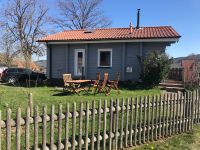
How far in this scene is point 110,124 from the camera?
6.09 m

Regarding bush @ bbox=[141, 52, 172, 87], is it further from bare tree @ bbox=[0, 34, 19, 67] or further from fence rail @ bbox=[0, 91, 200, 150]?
bare tree @ bbox=[0, 34, 19, 67]

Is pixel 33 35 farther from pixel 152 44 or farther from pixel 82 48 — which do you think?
pixel 152 44

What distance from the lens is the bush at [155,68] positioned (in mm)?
18703

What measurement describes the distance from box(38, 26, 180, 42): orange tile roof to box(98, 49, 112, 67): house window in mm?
1033

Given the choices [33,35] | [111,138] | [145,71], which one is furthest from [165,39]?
[33,35]

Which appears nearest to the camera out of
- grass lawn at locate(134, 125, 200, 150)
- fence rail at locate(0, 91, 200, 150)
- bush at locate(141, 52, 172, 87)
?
fence rail at locate(0, 91, 200, 150)

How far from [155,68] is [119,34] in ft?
15.7

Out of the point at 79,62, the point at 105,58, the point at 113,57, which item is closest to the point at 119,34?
the point at 113,57

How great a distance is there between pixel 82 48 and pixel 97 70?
2028 millimetres

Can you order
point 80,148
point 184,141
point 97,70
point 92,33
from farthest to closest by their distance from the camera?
point 92,33, point 97,70, point 184,141, point 80,148

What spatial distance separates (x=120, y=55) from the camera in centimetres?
2155

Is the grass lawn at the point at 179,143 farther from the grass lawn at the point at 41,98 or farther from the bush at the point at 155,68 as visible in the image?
the bush at the point at 155,68

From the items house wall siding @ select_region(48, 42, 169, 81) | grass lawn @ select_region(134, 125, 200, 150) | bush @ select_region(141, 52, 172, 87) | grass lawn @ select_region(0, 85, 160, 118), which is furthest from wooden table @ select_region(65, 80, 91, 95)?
grass lawn @ select_region(134, 125, 200, 150)

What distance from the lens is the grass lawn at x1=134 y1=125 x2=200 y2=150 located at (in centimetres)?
659
